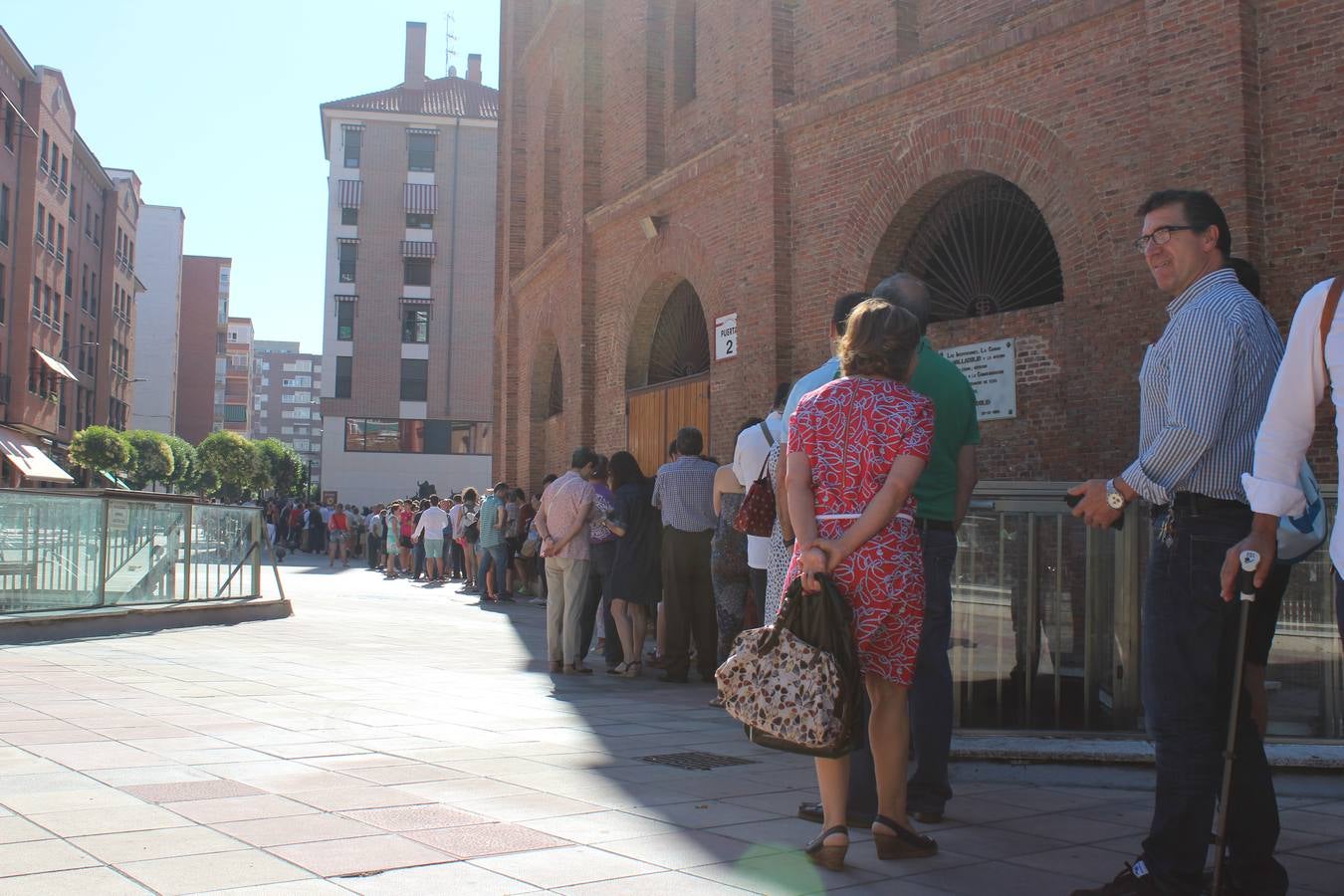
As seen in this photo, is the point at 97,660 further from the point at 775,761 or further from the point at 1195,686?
the point at 1195,686

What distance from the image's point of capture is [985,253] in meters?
12.6

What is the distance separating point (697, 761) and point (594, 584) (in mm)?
4761

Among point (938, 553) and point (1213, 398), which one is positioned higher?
point (1213, 398)

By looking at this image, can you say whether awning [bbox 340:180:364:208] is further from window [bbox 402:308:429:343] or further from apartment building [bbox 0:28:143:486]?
apartment building [bbox 0:28:143:486]

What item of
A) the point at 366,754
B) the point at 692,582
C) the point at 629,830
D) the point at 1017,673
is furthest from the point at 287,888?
the point at 692,582

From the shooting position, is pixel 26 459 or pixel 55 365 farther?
pixel 55 365

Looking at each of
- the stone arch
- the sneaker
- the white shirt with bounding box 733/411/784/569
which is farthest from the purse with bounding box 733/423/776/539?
the stone arch

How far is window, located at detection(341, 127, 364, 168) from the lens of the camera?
59.7 metres

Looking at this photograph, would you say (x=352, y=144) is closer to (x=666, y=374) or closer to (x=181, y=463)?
(x=181, y=463)

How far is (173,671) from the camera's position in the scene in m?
9.66

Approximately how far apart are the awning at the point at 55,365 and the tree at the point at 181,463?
55.1 feet

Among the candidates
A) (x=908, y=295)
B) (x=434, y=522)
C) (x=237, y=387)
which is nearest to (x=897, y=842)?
(x=908, y=295)

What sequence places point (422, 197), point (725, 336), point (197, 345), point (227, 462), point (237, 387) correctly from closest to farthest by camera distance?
point (725, 336) → point (422, 197) → point (227, 462) → point (197, 345) → point (237, 387)

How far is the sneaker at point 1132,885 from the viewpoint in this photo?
12.2 ft
